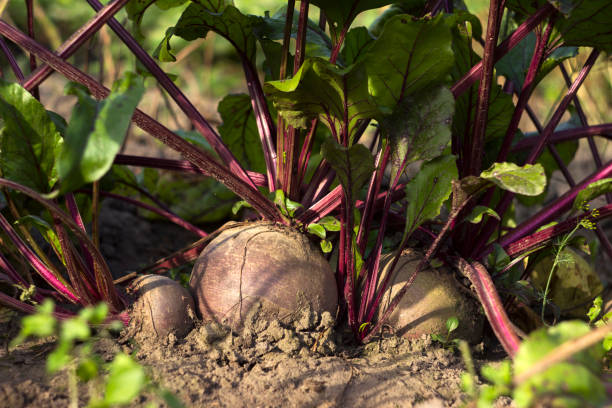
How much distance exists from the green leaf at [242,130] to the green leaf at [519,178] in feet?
3.49

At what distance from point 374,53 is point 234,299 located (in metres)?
0.79

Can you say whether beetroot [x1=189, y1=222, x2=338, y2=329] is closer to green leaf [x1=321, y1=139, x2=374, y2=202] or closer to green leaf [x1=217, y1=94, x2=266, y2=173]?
green leaf [x1=321, y1=139, x2=374, y2=202]

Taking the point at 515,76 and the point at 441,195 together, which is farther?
the point at 515,76

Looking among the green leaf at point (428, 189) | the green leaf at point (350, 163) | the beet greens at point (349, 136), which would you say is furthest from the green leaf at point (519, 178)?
the green leaf at point (350, 163)

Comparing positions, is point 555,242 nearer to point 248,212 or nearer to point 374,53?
point 374,53

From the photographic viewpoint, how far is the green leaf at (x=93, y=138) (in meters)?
1.02

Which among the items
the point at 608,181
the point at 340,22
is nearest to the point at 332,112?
the point at 340,22

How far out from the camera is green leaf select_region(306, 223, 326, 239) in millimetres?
1539

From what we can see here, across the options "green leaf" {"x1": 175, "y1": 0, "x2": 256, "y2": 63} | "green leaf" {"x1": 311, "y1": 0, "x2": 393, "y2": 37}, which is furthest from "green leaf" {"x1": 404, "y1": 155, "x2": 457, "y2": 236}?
"green leaf" {"x1": 175, "y1": 0, "x2": 256, "y2": 63}

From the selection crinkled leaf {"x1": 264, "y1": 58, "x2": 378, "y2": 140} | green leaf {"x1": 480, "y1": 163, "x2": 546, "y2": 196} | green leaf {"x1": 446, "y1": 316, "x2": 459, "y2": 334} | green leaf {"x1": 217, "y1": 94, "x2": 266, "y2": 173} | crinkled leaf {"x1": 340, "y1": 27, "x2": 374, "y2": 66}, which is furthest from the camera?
green leaf {"x1": 217, "y1": 94, "x2": 266, "y2": 173}

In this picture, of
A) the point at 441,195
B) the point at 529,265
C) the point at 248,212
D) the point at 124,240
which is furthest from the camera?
the point at 248,212

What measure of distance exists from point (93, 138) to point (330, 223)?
0.76m

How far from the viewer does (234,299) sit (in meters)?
1.49

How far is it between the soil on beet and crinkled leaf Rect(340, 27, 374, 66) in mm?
912
